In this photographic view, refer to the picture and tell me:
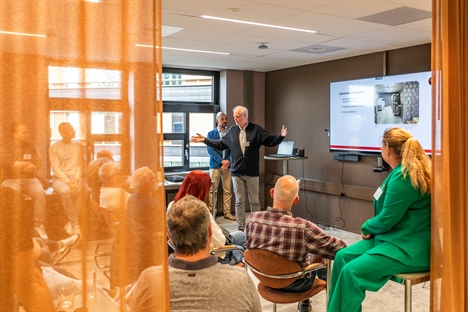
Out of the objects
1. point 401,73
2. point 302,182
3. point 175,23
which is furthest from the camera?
point 302,182

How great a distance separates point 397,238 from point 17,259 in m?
2.15

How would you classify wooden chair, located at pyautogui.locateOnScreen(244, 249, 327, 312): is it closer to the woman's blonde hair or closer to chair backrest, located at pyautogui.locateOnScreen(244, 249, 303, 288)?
chair backrest, located at pyautogui.locateOnScreen(244, 249, 303, 288)

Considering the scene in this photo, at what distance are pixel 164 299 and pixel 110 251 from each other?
0.81 ft

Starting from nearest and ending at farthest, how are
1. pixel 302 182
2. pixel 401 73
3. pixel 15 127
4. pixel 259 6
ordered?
pixel 15 127 < pixel 259 6 < pixel 401 73 < pixel 302 182

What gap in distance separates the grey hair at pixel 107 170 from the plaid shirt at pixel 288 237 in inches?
61.1

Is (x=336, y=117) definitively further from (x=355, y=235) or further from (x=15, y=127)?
(x=15, y=127)

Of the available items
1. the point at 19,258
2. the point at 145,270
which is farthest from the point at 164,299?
the point at 19,258

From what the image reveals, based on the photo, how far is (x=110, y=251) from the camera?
1.38 metres

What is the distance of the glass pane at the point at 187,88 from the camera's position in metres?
7.77

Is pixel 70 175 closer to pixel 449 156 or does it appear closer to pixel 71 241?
pixel 71 241

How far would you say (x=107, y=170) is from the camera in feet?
4.51

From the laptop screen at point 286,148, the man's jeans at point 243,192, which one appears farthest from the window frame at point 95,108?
the laptop screen at point 286,148

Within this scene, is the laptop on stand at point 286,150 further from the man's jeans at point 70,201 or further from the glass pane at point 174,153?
the man's jeans at point 70,201

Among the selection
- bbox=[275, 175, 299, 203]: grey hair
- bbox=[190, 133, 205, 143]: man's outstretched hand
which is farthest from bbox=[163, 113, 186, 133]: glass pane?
bbox=[275, 175, 299, 203]: grey hair
